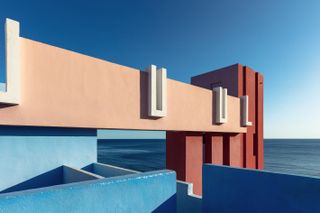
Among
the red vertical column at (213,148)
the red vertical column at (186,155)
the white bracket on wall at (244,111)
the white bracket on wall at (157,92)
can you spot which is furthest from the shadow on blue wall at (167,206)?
the white bracket on wall at (244,111)

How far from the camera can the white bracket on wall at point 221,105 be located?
1174 cm

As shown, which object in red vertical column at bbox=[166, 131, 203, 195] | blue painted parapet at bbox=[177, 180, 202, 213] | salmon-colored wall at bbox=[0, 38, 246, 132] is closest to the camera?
salmon-colored wall at bbox=[0, 38, 246, 132]

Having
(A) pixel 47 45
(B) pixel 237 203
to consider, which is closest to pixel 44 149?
(A) pixel 47 45

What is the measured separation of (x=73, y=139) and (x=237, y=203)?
24.3ft

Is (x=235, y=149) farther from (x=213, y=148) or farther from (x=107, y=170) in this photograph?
(x=107, y=170)

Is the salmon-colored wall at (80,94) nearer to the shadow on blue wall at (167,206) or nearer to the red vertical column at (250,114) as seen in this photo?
the shadow on blue wall at (167,206)

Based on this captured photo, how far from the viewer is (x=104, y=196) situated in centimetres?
332

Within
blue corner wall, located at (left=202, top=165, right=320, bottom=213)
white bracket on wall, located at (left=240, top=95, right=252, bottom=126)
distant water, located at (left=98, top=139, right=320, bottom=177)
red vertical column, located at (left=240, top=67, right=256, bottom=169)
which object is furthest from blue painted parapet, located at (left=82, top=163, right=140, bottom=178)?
distant water, located at (left=98, top=139, right=320, bottom=177)

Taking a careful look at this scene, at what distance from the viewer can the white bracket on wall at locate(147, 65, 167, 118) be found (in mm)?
8086

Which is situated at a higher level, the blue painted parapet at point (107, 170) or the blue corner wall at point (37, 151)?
the blue corner wall at point (37, 151)

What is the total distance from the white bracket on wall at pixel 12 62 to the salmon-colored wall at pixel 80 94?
220 mm

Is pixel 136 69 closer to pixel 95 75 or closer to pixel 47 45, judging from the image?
pixel 95 75

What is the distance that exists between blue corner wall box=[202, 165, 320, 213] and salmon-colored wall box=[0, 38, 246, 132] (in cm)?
356

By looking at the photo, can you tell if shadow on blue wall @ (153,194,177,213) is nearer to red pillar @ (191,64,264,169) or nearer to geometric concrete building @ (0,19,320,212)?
geometric concrete building @ (0,19,320,212)
